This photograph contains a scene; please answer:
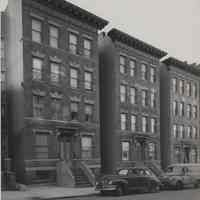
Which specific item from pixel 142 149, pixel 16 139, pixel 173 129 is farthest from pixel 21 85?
pixel 173 129

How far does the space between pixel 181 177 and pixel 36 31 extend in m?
11.5

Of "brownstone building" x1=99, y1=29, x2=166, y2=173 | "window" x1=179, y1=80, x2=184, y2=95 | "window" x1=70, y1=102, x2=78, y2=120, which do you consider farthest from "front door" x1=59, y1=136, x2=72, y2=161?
"window" x1=179, y1=80, x2=184, y2=95

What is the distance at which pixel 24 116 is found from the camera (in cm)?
1823

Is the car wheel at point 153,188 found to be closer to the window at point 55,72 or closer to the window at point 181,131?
the window at point 55,72

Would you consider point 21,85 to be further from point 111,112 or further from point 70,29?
point 111,112

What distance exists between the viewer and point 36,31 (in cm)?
1922

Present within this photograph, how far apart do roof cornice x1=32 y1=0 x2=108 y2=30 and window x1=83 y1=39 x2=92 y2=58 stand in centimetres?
125

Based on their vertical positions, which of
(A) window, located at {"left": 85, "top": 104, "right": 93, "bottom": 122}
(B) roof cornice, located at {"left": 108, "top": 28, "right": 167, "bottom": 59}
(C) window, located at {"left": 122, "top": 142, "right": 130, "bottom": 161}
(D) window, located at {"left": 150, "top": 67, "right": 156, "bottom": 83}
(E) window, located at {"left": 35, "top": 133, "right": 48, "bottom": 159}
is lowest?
(C) window, located at {"left": 122, "top": 142, "right": 130, "bottom": 161}

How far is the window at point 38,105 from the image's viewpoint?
19031mm

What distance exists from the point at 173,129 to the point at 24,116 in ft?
53.7

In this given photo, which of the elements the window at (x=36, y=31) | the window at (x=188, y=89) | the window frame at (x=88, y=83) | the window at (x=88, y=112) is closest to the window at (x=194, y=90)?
the window at (x=188, y=89)

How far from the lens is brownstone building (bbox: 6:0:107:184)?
18.5 meters

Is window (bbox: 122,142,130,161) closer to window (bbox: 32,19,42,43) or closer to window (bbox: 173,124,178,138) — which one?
window (bbox: 173,124,178,138)

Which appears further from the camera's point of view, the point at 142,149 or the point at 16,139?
the point at 142,149
